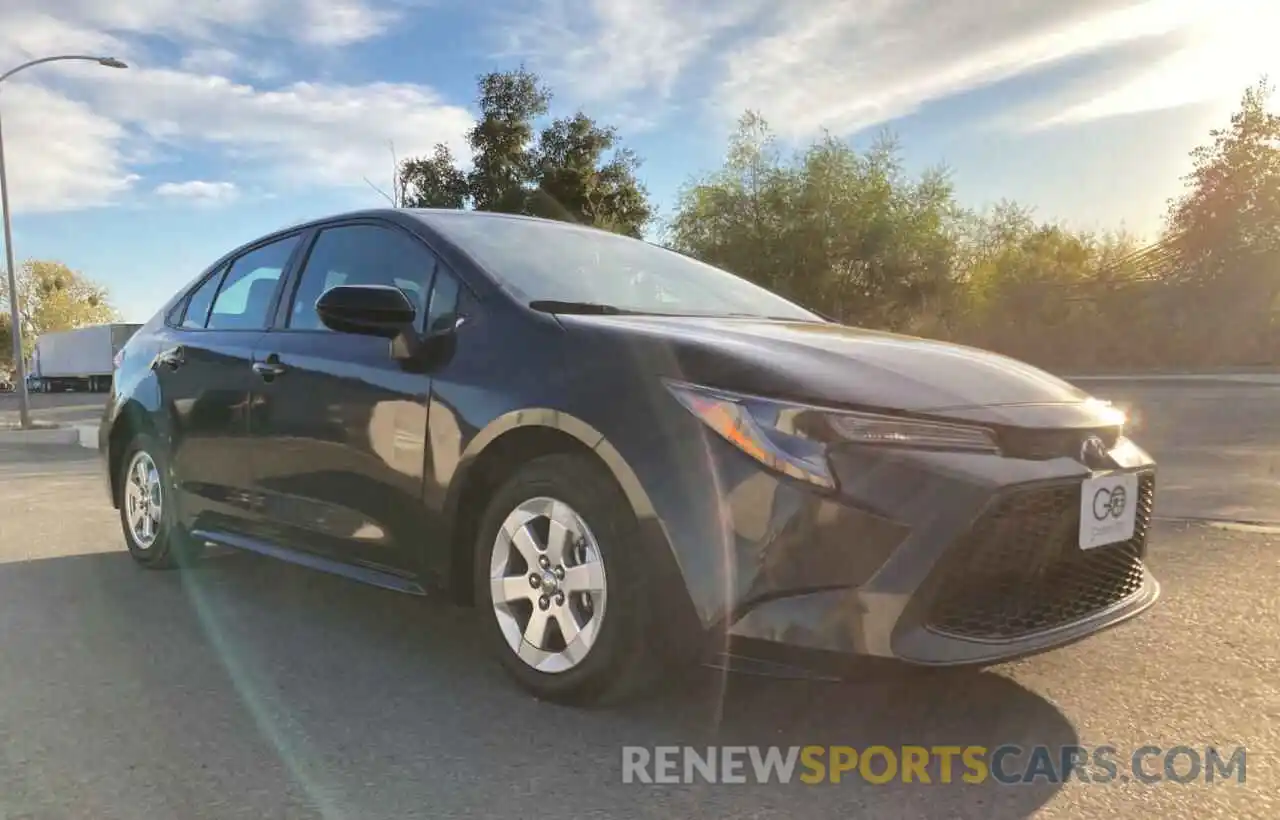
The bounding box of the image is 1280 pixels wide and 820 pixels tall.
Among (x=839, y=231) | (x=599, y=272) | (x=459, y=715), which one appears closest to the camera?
(x=459, y=715)

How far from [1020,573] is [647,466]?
950 mm

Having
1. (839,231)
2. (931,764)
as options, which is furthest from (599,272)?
(839,231)

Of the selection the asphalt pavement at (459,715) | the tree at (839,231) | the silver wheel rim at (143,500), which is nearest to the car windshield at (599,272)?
the asphalt pavement at (459,715)

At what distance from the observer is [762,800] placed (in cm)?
235

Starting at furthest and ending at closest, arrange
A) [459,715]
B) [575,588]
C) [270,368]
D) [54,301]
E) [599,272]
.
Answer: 1. [54,301]
2. [270,368]
3. [599,272]
4. [459,715]
5. [575,588]

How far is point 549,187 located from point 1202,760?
28.2 meters

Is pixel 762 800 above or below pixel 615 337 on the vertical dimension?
below

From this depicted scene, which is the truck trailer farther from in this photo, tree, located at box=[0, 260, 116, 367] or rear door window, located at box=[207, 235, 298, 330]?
rear door window, located at box=[207, 235, 298, 330]

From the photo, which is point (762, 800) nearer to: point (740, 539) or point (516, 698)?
point (740, 539)

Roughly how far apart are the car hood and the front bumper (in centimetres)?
20

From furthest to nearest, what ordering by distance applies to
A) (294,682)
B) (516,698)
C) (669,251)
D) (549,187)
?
(549,187), (669,251), (294,682), (516,698)

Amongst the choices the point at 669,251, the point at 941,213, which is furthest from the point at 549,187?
the point at 669,251

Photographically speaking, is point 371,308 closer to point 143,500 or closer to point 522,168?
point 143,500

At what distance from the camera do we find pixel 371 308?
3186 millimetres
